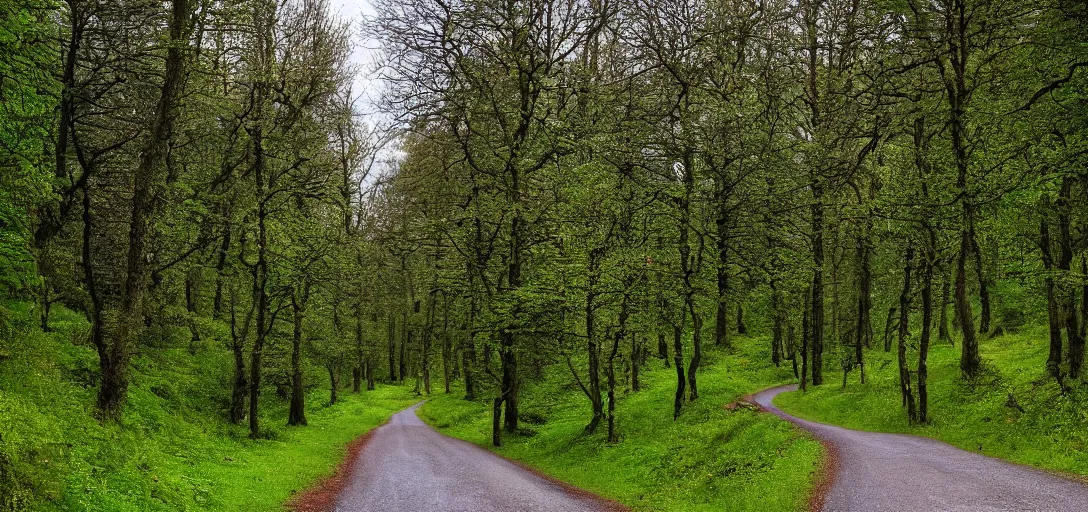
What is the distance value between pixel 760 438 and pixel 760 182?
25.8 ft

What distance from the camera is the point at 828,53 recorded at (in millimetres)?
26359

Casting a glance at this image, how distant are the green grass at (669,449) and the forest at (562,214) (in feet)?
0.54

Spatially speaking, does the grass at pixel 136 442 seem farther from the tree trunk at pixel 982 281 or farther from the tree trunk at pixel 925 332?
the tree trunk at pixel 982 281

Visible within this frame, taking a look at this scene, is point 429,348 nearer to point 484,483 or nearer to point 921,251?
point 484,483

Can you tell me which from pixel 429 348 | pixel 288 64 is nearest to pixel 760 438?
pixel 288 64

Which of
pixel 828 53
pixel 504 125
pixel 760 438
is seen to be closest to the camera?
pixel 760 438

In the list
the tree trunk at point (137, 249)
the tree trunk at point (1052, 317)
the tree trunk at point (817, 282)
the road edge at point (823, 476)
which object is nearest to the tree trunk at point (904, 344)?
the tree trunk at point (1052, 317)

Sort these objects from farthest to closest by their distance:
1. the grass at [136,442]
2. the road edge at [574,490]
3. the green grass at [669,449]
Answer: the road edge at [574,490] → the green grass at [669,449] → the grass at [136,442]

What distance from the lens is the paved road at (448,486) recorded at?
12.4 meters

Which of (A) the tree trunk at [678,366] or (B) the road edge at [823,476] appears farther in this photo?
(A) the tree trunk at [678,366]

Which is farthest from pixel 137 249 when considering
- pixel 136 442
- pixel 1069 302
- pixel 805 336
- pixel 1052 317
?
pixel 805 336

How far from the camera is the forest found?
42.7ft

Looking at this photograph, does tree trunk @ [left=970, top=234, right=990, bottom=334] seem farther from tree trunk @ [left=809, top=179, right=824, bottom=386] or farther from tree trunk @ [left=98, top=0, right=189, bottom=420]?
tree trunk @ [left=98, top=0, right=189, bottom=420]

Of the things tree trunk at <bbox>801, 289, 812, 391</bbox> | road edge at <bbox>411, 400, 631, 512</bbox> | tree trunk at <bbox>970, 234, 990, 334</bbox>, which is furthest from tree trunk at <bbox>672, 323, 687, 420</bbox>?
tree trunk at <bbox>970, 234, 990, 334</bbox>
